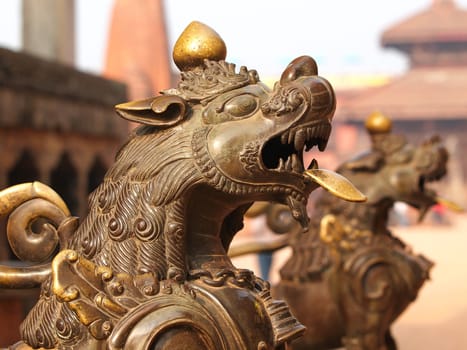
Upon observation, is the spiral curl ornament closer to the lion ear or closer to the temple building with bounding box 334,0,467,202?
the lion ear

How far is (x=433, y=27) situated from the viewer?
23.9 m

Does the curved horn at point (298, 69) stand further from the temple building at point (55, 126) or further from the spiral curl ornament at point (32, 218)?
the temple building at point (55, 126)

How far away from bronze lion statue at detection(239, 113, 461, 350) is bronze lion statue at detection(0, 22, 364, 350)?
59.4 inches

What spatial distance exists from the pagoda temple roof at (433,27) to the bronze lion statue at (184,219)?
2262 cm

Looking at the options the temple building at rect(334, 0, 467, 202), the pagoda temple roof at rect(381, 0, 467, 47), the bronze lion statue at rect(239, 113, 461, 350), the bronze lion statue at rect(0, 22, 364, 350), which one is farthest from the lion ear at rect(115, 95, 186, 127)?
the pagoda temple roof at rect(381, 0, 467, 47)

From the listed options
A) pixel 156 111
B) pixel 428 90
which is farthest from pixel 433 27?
pixel 156 111

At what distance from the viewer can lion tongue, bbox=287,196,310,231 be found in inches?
71.6

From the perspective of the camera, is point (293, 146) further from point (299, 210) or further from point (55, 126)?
point (55, 126)

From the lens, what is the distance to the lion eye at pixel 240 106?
177cm

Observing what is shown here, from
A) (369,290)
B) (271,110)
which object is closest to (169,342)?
(271,110)

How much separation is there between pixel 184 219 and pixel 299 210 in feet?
0.77

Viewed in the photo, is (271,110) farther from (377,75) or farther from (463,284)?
(377,75)

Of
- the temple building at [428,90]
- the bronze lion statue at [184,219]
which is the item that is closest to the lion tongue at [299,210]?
the bronze lion statue at [184,219]

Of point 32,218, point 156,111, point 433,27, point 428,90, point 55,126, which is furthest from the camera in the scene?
point 433,27
